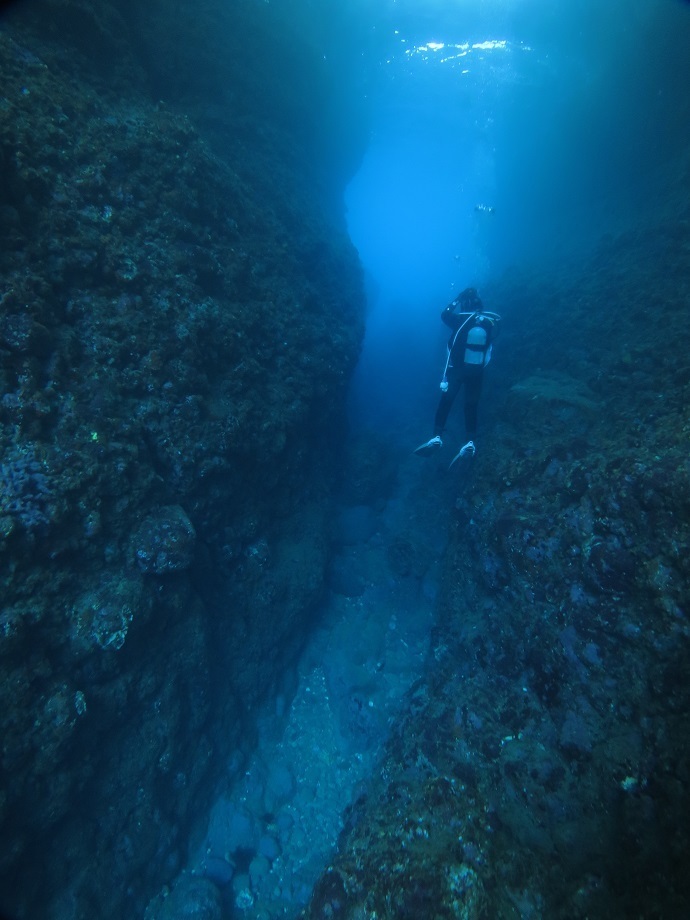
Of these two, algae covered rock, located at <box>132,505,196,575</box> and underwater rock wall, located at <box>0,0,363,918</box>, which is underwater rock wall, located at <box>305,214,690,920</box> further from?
algae covered rock, located at <box>132,505,196,575</box>

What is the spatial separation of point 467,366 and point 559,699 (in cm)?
627

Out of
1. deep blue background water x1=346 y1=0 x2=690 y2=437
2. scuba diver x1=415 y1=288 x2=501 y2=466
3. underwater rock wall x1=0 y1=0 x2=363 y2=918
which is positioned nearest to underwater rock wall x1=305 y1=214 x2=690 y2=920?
scuba diver x1=415 y1=288 x2=501 y2=466

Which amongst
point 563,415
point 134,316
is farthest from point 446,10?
point 134,316

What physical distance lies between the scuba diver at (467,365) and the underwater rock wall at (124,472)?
9.30 ft

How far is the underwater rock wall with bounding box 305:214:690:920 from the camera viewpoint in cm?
323

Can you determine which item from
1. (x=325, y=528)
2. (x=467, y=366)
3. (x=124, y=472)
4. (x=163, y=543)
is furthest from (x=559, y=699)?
(x=467, y=366)

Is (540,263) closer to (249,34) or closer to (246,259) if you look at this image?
(249,34)

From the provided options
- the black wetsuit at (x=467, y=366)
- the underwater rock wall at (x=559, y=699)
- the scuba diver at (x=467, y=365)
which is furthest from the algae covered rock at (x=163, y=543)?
the black wetsuit at (x=467, y=366)

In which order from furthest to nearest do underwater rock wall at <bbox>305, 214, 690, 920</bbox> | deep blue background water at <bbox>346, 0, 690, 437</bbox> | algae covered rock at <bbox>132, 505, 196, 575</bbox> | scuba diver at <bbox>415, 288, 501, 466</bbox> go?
1. deep blue background water at <bbox>346, 0, 690, 437</bbox>
2. scuba diver at <bbox>415, 288, 501, 466</bbox>
3. algae covered rock at <bbox>132, 505, 196, 575</bbox>
4. underwater rock wall at <bbox>305, 214, 690, 920</bbox>

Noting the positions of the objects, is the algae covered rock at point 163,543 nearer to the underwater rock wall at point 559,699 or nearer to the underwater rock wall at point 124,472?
the underwater rock wall at point 124,472

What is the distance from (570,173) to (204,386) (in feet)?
68.0

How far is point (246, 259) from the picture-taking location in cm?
764

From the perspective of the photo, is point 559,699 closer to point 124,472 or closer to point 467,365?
point 124,472

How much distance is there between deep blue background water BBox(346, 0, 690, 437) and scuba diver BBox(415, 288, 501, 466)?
184 inches
